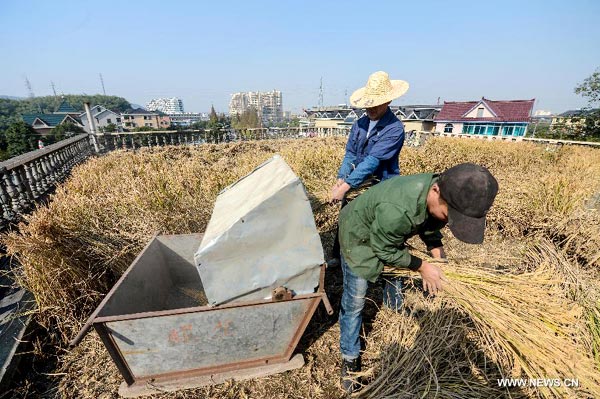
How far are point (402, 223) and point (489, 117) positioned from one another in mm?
40922

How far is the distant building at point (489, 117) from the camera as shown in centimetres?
3161

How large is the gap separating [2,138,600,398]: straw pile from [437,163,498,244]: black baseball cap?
0.52 meters

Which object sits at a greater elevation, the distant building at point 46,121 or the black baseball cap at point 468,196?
the black baseball cap at point 468,196

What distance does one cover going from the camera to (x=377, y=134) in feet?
8.32

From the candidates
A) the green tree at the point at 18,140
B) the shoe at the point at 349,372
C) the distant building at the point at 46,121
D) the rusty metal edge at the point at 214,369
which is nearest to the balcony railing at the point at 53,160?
the rusty metal edge at the point at 214,369

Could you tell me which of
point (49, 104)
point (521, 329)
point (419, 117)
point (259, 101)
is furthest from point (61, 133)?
point (259, 101)

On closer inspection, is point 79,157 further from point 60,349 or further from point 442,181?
point 442,181

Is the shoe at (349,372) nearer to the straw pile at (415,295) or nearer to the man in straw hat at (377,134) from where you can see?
the straw pile at (415,295)

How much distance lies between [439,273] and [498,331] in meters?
0.46

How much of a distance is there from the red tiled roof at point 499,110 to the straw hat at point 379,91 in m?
39.0

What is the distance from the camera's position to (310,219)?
1.78 meters

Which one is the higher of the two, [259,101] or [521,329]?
[259,101]

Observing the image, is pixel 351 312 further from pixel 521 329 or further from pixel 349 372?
pixel 521 329

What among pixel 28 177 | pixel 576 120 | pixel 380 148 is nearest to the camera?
pixel 380 148
